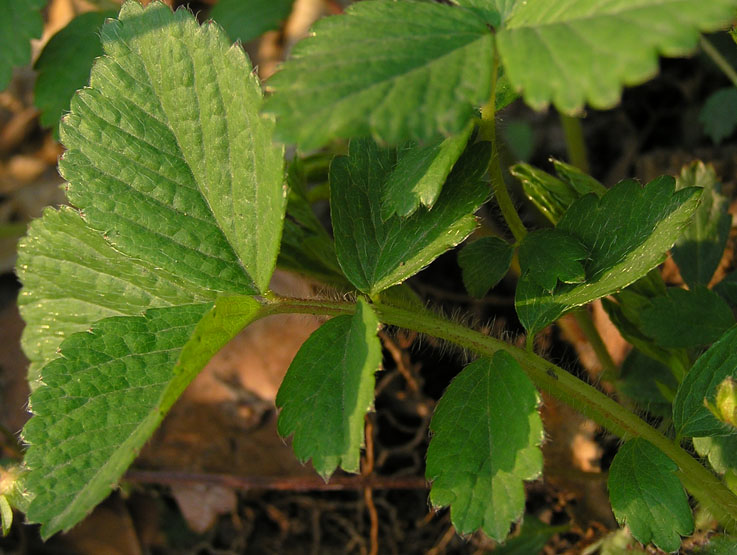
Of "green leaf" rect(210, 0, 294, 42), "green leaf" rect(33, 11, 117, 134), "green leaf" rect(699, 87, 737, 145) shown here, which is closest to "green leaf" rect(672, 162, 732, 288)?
"green leaf" rect(699, 87, 737, 145)

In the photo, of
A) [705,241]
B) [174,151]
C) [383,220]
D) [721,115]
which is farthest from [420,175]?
[721,115]

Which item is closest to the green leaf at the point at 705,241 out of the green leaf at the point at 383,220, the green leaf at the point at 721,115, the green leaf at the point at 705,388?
the green leaf at the point at 705,388

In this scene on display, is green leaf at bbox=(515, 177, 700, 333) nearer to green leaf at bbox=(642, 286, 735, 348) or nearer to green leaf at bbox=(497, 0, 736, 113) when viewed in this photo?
green leaf at bbox=(642, 286, 735, 348)

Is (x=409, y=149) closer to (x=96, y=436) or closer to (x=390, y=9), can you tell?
(x=390, y=9)

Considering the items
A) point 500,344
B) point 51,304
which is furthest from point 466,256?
point 51,304

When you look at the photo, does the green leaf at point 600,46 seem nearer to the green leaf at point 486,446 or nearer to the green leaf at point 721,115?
the green leaf at point 486,446
